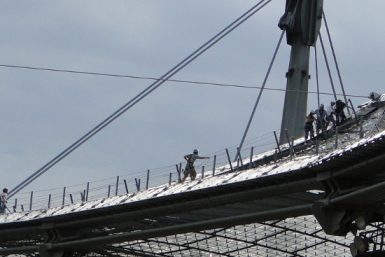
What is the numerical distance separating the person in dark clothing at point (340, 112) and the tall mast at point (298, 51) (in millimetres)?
10099

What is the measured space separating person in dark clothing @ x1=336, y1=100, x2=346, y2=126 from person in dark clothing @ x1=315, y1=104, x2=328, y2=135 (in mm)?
533

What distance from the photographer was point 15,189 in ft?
167

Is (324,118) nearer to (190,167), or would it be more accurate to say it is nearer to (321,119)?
(321,119)

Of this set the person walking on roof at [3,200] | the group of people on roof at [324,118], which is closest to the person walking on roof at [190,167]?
the group of people on roof at [324,118]

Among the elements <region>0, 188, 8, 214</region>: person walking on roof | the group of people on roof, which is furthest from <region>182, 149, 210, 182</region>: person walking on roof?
<region>0, 188, 8, 214</region>: person walking on roof

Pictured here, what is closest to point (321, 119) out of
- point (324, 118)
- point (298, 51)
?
point (324, 118)

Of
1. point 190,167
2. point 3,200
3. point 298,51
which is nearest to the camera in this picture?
point 190,167

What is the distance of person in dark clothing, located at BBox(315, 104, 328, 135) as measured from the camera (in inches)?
1705

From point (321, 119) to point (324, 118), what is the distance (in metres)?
0.71

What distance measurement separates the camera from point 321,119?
43.4m

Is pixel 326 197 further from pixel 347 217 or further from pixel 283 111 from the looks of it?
pixel 283 111

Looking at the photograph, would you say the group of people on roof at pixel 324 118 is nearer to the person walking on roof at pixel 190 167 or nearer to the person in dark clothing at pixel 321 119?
the person in dark clothing at pixel 321 119

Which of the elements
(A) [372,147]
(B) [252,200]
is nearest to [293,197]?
(B) [252,200]

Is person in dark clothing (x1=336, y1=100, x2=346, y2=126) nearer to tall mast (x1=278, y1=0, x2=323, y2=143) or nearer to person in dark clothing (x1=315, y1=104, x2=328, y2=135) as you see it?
person in dark clothing (x1=315, y1=104, x2=328, y2=135)
